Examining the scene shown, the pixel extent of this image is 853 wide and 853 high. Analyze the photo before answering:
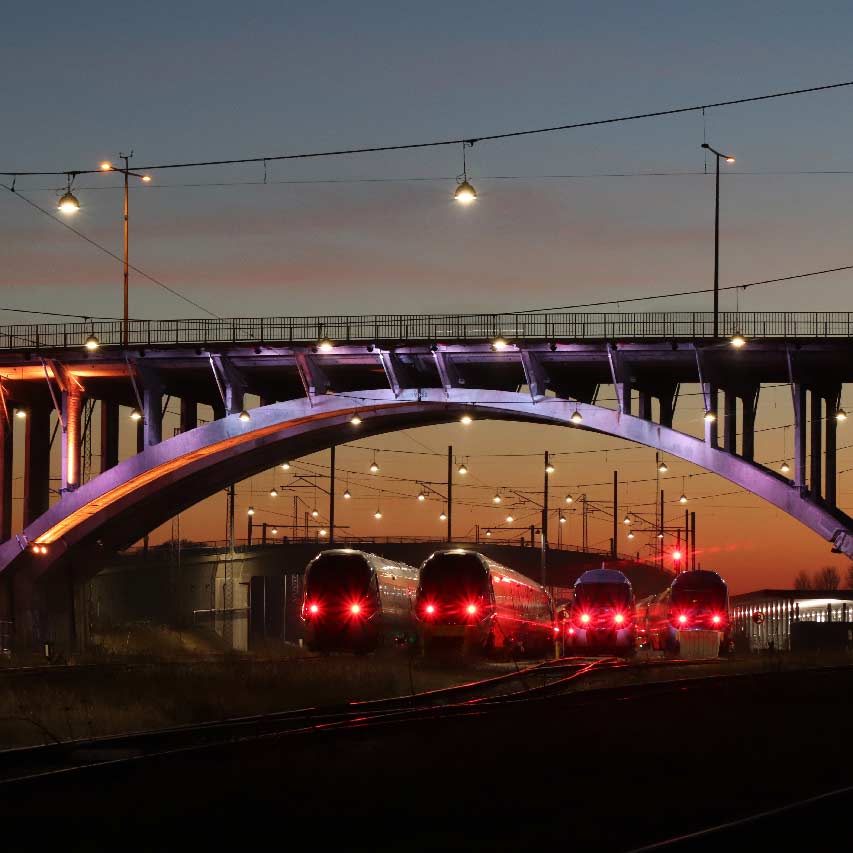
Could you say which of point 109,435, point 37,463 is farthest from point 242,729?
point 37,463

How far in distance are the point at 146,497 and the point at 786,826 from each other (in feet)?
178

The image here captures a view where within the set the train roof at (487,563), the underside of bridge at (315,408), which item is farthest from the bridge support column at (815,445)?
the train roof at (487,563)

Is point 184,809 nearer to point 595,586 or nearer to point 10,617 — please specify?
point 595,586

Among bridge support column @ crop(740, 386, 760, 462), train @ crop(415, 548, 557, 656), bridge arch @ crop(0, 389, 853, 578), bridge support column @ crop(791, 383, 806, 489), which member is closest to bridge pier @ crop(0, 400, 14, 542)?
bridge arch @ crop(0, 389, 853, 578)

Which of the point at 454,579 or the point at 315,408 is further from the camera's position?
the point at 315,408

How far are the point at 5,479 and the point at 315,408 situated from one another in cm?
1527

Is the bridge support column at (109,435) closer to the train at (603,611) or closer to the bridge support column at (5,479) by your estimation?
the bridge support column at (5,479)

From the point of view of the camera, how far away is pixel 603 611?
5706 centimetres

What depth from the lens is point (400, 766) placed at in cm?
1747

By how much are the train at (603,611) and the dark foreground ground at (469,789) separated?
108 ft

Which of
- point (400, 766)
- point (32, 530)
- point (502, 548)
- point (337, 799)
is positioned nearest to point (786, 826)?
point (337, 799)

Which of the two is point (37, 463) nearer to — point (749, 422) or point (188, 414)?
point (188, 414)

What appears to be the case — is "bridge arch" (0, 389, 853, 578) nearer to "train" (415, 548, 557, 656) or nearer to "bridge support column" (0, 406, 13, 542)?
"bridge support column" (0, 406, 13, 542)

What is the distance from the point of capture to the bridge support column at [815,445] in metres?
52.5
